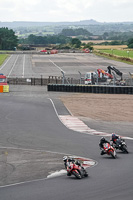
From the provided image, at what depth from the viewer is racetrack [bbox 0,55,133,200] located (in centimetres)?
1761

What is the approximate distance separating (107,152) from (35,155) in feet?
13.9

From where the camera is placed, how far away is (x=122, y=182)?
62.3 ft

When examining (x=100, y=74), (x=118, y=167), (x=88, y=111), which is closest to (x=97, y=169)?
(x=118, y=167)

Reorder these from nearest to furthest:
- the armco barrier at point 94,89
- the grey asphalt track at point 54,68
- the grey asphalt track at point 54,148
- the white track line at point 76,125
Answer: the grey asphalt track at point 54,148
the white track line at point 76,125
the armco barrier at point 94,89
the grey asphalt track at point 54,68

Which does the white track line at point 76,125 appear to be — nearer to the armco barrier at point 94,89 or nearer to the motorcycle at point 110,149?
the motorcycle at point 110,149

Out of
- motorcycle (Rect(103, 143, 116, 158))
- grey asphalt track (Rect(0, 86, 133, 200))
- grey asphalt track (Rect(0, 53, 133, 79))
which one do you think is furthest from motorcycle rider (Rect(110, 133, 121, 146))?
grey asphalt track (Rect(0, 53, 133, 79))

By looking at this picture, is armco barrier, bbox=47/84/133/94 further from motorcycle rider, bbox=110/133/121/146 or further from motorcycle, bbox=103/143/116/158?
motorcycle, bbox=103/143/116/158

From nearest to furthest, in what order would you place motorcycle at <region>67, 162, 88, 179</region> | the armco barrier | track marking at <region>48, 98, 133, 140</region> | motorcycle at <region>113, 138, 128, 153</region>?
1. motorcycle at <region>67, 162, 88, 179</region>
2. motorcycle at <region>113, 138, 128, 153</region>
3. track marking at <region>48, 98, 133, 140</region>
4. the armco barrier

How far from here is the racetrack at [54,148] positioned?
17.6 metres

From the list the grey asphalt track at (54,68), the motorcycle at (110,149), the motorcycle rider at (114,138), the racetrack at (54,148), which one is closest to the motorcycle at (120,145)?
the motorcycle rider at (114,138)

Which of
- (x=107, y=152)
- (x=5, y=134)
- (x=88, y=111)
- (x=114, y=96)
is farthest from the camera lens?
(x=114, y=96)

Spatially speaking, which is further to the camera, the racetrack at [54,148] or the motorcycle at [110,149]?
the motorcycle at [110,149]

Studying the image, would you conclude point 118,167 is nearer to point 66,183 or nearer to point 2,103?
point 66,183

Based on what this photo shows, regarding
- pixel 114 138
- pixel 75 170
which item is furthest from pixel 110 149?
pixel 75 170
